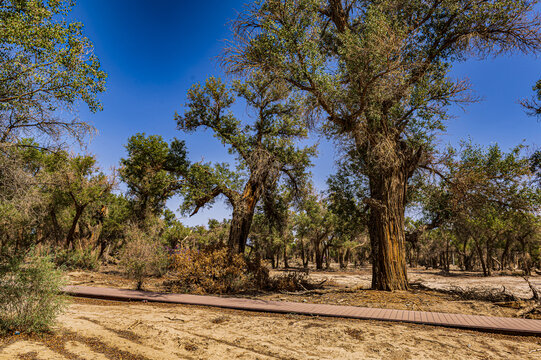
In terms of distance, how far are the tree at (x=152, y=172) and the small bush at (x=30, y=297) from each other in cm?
897

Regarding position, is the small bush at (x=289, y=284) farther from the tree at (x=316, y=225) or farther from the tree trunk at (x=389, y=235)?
the tree at (x=316, y=225)

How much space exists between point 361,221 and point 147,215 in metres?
12.4

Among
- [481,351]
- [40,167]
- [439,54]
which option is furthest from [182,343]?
[40,167]

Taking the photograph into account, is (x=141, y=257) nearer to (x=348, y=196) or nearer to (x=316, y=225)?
(x=348, y=196)

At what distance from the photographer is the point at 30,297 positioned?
5.20m

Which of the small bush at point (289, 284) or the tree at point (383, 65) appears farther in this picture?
the small bush at point (289, 284)

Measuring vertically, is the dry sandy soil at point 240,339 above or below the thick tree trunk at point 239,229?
below

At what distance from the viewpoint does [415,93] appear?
11883 millimetres

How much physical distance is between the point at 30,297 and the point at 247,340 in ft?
12.3

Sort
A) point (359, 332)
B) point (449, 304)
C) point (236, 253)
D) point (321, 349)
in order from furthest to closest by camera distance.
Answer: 1. point (236, 253)
2. point (449, 304)
3. point (359, 332)
4. point (321, 349)

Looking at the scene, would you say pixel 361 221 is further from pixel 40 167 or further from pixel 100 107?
pixel 40 167

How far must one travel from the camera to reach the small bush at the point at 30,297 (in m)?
5.09

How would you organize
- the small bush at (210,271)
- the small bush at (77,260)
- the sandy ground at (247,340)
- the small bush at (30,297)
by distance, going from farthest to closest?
the small bush at (77,260) < the small bush at (210,271) < the small bush at (30,297) < the sandy ground at (247,340)

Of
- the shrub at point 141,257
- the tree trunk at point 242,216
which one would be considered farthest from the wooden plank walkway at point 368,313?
the tree trunk at point 242,216
